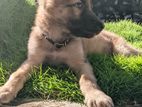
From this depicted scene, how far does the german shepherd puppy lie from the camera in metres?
5.15

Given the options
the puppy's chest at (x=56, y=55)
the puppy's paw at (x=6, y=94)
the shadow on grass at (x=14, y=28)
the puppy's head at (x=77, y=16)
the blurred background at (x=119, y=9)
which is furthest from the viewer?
the blurred background at (x=119, y=9)

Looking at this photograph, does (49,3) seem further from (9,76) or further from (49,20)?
(9,76)

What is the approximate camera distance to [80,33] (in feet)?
17.6

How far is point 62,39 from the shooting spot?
220 inches

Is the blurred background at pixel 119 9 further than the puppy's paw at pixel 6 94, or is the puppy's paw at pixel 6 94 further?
the blurred background at pixel 119 9

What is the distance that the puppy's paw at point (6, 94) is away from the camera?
189 inches

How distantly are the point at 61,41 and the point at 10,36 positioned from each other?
1.34 meters

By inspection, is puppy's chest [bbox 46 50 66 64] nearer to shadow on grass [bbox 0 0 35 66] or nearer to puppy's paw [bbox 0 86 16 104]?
shadow on grass [bbox 0 0 35 66]

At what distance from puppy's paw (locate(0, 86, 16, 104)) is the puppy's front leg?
724mm

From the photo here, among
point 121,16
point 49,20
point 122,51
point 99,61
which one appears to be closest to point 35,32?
point 49,20

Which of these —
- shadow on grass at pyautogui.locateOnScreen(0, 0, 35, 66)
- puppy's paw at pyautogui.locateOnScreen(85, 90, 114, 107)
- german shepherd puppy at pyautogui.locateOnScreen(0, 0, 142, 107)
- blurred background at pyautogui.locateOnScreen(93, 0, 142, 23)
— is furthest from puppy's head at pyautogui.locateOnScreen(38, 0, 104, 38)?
blurred background at pyautogui.locateOnScreen(93, 0, 142, 23)

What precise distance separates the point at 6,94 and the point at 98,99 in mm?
926

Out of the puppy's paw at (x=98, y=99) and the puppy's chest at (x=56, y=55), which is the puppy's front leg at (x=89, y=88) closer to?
the puppy's paw at (x=98, y=99)

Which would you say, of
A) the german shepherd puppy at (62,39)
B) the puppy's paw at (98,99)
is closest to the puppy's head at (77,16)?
the german shepherd puppy at (62,39)
